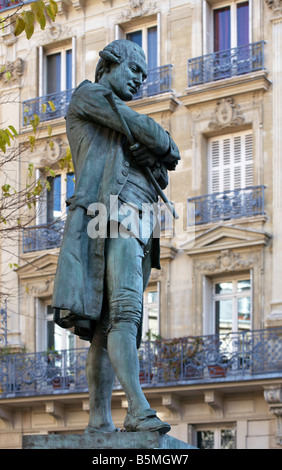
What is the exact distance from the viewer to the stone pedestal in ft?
18.8

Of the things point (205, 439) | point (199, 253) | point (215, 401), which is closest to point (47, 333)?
point (199, 253)

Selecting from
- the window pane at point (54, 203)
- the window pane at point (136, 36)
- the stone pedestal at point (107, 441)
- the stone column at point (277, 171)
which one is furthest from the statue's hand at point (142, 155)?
the window pane at point (136, 36)

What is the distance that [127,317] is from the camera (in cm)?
624

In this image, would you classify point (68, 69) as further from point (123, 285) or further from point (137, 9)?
point (123, 285)

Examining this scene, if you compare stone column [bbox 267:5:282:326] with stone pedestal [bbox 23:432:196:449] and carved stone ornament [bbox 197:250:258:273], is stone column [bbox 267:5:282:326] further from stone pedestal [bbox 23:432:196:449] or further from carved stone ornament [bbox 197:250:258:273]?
stone pedestal [bbox 23:432:196:449]

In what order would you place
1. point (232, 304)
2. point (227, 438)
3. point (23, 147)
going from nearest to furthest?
point (23, 147) → point (227, 438) → point (232, 304)

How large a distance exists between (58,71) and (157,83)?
3558 mm

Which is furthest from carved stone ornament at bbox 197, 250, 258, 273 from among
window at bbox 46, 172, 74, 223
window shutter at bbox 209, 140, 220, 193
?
window at bbox 46, 172, 74, 223

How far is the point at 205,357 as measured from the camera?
24609mm

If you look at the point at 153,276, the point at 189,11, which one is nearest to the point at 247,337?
the point at 153,276

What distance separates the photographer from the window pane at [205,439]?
24.9 m

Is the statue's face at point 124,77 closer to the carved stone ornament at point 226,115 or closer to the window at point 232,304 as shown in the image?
the window at point 232,304

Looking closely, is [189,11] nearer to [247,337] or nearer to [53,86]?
[53,86]

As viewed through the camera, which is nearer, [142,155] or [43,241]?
[142,155]
